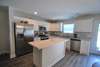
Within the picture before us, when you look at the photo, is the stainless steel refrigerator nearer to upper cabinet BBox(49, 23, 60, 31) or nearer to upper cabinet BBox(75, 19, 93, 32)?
upper cabinet BBox(49, 23, 60, 31)

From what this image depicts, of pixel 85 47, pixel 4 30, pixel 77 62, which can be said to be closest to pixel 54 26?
pixel 85 47

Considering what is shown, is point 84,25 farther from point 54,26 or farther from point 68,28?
point 54,26

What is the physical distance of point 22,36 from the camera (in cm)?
351

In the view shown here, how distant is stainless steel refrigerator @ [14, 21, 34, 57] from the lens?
331cm

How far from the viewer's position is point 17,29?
3281 mm

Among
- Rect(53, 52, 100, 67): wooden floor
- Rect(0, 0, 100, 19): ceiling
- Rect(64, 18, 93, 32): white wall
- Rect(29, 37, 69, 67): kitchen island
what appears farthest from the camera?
Rect(64, 18, 93, 32): white wall

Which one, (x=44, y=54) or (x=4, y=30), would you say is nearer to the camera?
(x=44, y=54)

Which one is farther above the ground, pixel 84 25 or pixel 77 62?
pixel 84 25

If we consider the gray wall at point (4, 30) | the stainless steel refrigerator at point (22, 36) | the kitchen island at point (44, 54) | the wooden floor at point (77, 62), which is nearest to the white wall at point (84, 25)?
the wooden floor at point (77, 62)

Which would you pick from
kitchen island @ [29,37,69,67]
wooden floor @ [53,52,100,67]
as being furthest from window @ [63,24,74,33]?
kitchen island @ [29,37,69,67]

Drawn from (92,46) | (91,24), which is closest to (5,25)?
(91,24)

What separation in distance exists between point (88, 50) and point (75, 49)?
87 cm

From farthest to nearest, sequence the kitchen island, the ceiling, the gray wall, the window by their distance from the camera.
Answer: the window < the gray wall < the ceiling < the kitchen island

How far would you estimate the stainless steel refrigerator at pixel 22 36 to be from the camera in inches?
130
